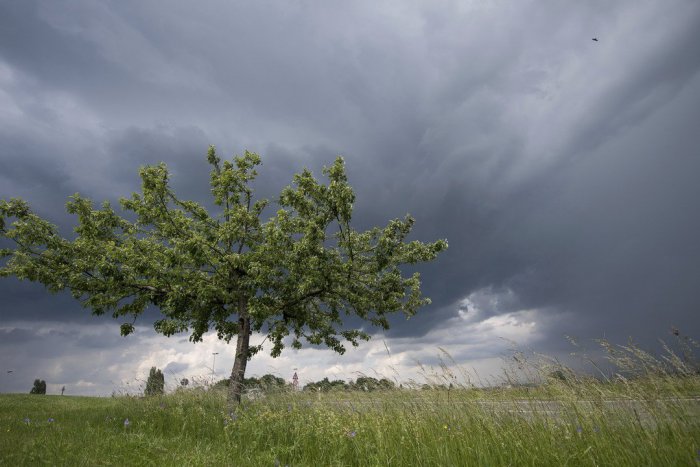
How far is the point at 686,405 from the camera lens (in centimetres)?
488

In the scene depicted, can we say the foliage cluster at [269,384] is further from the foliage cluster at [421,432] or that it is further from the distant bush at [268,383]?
the foliage cluster at [421,432]

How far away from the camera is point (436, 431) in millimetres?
6199

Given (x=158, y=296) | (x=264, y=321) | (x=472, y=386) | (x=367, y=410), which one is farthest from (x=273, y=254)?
(x=472, y=386)

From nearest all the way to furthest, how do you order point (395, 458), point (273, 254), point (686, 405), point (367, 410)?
point (686, 405)
point (395, 458)
point (367, 410)
point (273, 254)

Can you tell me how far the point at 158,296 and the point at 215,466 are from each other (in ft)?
42.7

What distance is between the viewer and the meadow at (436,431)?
466 centimetres

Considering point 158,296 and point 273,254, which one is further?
point 158,296

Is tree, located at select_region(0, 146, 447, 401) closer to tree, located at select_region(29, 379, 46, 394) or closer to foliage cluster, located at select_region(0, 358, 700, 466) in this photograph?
foliage cluster, located at select_region(0, 358, 700, 466)

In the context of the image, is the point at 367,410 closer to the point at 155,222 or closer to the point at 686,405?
the point at 686,405

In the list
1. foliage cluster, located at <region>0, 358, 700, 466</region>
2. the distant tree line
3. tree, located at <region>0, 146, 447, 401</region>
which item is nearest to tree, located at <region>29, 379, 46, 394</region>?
tree, located at <region>0, 146, 447, 401</region>

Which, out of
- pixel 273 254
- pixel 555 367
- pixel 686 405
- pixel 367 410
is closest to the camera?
pixel 686 405

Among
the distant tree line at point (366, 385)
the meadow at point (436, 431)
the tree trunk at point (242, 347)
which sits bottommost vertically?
the meadow at point (436, 431)

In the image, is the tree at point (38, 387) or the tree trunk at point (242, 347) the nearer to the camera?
the tree trunk at point (242, 347)

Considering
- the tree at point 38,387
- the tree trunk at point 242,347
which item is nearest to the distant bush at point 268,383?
the tree trunk at point 242,347
